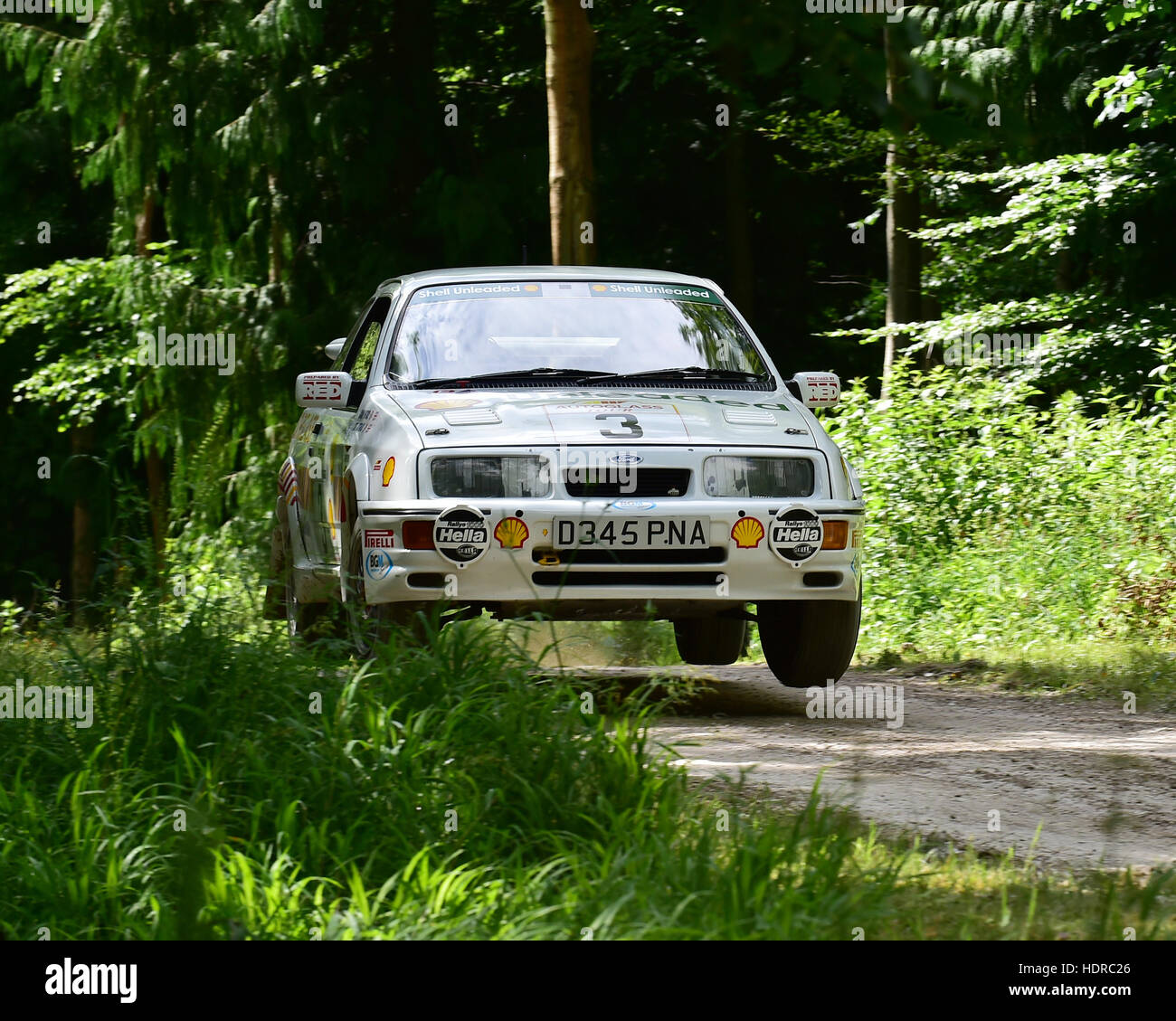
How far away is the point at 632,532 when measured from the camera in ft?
21.8

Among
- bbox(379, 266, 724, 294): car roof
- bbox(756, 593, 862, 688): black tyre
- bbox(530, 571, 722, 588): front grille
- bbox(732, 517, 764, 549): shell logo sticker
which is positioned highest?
bbox(379, 266, 724, 294): car roof

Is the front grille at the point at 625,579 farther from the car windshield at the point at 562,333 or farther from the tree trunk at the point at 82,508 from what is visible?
the tree trunk at the point at 82,508

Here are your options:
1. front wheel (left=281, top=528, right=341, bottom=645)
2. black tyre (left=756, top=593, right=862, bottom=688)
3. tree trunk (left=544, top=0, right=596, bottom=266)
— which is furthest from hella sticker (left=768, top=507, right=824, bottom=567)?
tree trunk (left=544, top=0, right=596, bottom=266)

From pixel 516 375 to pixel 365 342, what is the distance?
1.65 m

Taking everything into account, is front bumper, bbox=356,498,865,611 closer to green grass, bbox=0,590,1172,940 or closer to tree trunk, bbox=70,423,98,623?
green grass, bbox=0,590,1172,940

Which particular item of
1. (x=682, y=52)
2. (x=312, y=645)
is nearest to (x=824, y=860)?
(x=312, y=645)

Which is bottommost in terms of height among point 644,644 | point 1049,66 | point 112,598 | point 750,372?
point 644,644

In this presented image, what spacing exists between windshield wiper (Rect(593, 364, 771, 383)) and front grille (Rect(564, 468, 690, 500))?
0.99 m

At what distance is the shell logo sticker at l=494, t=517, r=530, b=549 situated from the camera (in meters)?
6.55

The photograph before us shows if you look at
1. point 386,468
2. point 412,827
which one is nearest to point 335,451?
point 386,468

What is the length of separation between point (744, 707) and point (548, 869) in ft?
11.8

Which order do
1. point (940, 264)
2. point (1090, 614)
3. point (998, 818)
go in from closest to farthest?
point (998, 818), point (1090, 614), point (940, 264)

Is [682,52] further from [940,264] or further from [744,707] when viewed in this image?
[744,707]

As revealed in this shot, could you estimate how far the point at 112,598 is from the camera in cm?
613
